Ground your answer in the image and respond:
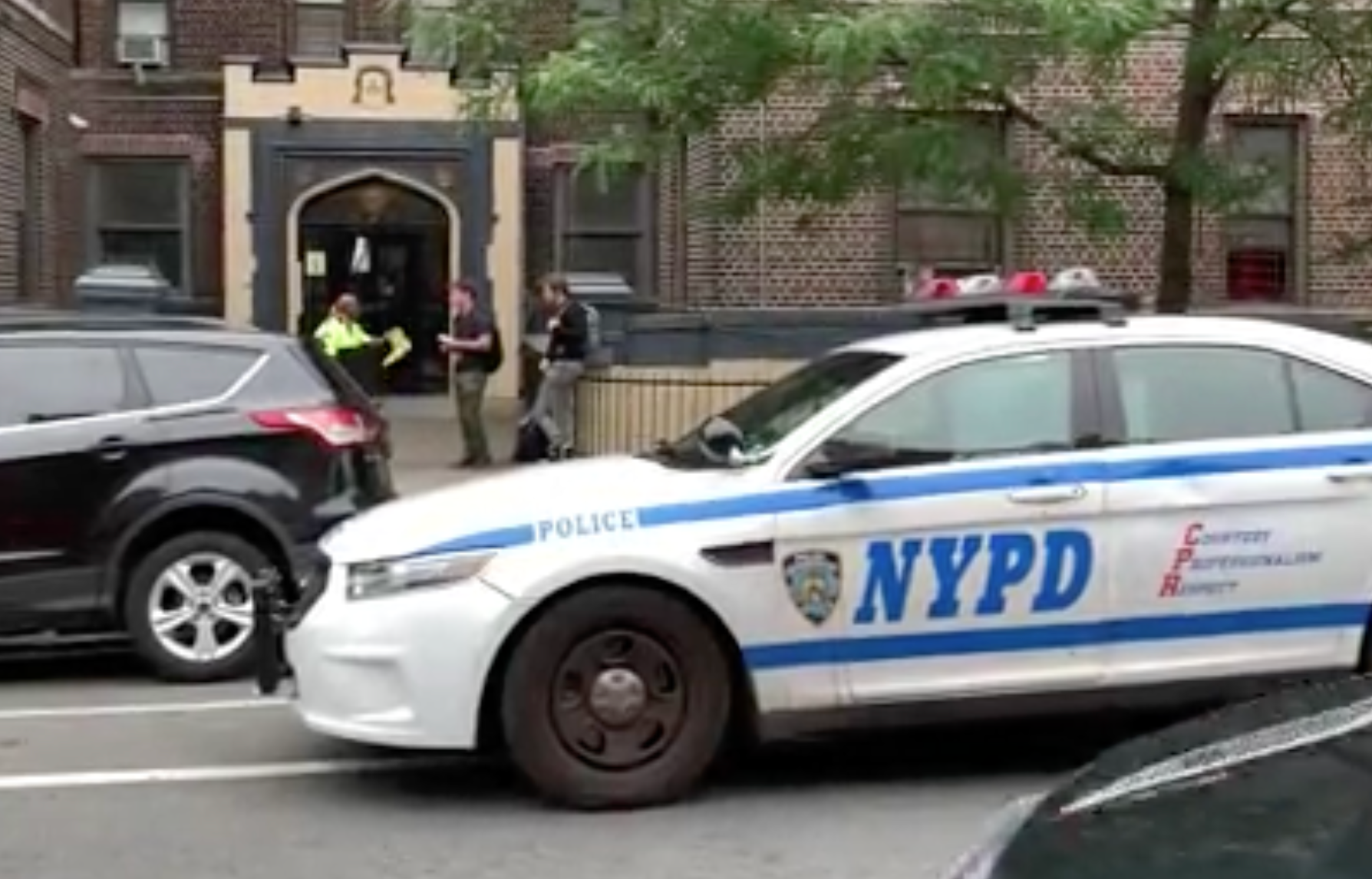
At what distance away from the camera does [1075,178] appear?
1336cm

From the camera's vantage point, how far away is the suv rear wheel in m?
9.62

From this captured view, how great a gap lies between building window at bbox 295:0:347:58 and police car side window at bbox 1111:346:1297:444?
2037 centimetres

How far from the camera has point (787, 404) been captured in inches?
299

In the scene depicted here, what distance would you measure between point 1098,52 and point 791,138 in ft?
7.82

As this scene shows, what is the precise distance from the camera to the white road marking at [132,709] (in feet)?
29.2

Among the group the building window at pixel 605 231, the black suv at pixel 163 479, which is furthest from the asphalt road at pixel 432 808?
the building window at pixel 605 231

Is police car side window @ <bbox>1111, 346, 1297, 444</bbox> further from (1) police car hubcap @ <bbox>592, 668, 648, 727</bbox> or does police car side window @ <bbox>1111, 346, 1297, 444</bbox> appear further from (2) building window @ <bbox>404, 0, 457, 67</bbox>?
(2) building window @ <bbox>404, 0, 457, 67</bbox>

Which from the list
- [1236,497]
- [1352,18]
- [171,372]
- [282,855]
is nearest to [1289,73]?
[1352,18]

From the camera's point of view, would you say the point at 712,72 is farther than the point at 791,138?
No

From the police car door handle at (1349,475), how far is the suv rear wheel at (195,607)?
4.66m

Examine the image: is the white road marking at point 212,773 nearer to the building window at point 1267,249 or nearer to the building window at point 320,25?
the building window at point 1267,249

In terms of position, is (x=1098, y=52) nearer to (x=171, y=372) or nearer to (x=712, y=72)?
(x=712, y=72)

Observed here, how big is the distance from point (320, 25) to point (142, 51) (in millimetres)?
2140

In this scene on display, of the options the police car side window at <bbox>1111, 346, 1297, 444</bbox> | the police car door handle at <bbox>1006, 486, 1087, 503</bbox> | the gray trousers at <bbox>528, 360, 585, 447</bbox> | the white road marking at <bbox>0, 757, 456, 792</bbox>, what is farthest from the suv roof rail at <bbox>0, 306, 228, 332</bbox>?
the gray trousers at <bbox>528, 360, 585, 447</bbox>
